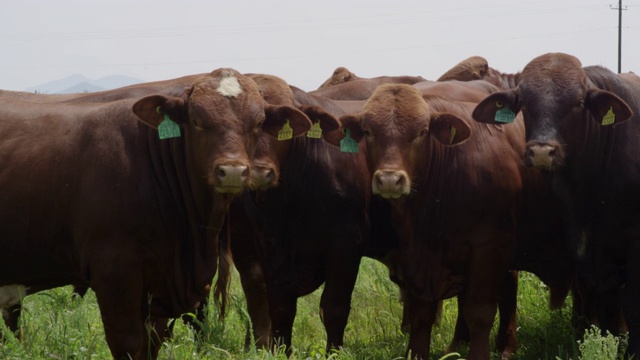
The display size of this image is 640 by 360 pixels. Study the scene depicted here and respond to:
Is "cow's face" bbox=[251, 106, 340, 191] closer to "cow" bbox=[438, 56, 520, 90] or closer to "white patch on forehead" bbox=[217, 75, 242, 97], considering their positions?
Answer: "white patch on forehead" bbox=[217, 75, 242, 97]

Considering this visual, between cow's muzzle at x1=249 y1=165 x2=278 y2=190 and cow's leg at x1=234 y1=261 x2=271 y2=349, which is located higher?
cow's muzzle at x1=249 y1=165 x2=278 y2=190

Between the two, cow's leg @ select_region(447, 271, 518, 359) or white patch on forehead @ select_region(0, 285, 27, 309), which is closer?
white patch on forehead @ select_region(0, 285, 27, 309)

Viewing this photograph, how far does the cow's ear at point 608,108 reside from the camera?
6.47m

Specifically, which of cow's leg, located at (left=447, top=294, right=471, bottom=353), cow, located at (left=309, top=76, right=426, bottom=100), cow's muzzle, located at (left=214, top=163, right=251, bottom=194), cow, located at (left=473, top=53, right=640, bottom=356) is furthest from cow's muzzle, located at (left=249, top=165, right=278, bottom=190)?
cow, located at (left=309, top=76, right=426, bottom=100)

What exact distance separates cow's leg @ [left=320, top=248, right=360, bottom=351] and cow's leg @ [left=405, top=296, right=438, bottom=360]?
0.47 meters

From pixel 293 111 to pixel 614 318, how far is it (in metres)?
2.76

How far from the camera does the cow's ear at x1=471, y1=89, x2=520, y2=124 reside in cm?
689

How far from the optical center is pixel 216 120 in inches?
222

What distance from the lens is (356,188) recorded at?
23.6 feet

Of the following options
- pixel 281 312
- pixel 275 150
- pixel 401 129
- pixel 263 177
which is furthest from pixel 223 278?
pixel 401 129

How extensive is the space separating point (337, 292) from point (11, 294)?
2211mm

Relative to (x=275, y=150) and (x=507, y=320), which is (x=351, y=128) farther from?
(x=507, y=320)

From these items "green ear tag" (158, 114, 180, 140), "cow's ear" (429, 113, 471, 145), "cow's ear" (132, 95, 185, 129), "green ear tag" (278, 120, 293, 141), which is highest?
"cow's ear" (132, 95, 185, 129)

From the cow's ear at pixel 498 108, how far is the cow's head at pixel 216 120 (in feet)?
5.80
